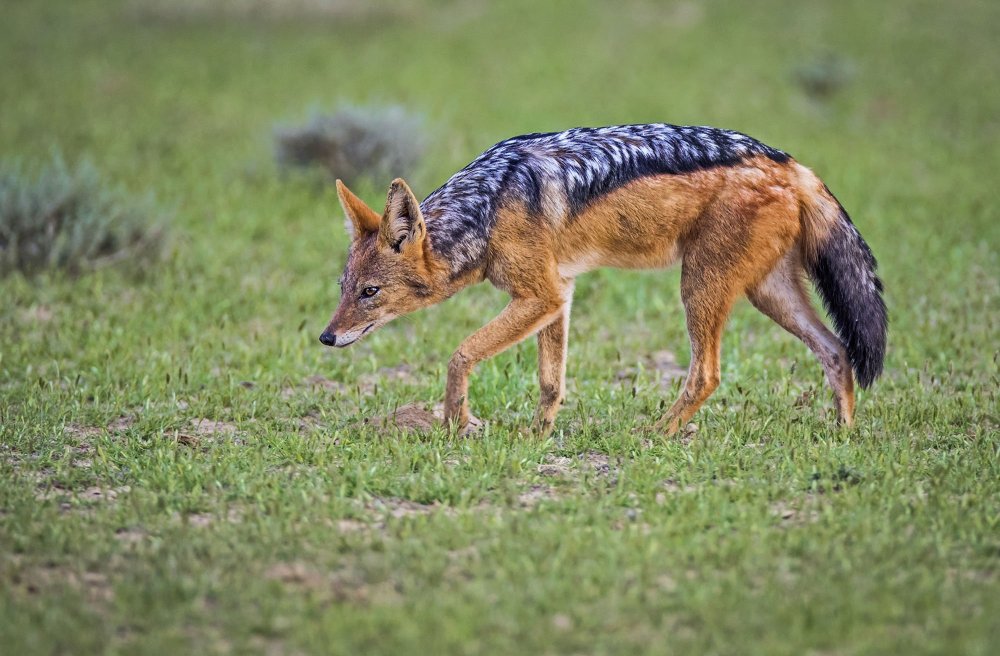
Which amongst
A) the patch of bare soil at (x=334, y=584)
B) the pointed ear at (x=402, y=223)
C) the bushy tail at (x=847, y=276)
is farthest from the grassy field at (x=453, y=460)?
the pointed ear at (x=402, y=223)

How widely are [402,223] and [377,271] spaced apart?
301 millimetres

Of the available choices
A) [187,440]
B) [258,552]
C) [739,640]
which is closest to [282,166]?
[187,440]

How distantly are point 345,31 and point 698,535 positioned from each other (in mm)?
17953

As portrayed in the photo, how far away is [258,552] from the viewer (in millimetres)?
4812

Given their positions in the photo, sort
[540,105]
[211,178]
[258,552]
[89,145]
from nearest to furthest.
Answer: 1. [258,552]
2. [211,178]
3. [89,145]
4. [540,105]

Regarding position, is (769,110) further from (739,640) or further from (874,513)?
(739,640)

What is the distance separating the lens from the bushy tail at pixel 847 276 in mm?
6297

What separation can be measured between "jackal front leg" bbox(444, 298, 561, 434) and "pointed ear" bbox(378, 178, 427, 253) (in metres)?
0.58

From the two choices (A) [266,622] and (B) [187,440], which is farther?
(B) [187,440]

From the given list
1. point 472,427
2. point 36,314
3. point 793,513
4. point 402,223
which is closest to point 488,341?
point 472,427

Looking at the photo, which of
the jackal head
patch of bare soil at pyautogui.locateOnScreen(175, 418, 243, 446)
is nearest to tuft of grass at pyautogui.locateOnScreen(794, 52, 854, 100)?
the jackal head

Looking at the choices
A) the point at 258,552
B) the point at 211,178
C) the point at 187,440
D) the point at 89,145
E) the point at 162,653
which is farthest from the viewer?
the point at 89,145

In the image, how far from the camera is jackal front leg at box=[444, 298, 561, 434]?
6207mm

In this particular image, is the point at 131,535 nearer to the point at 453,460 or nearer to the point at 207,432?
the point at 207,432
